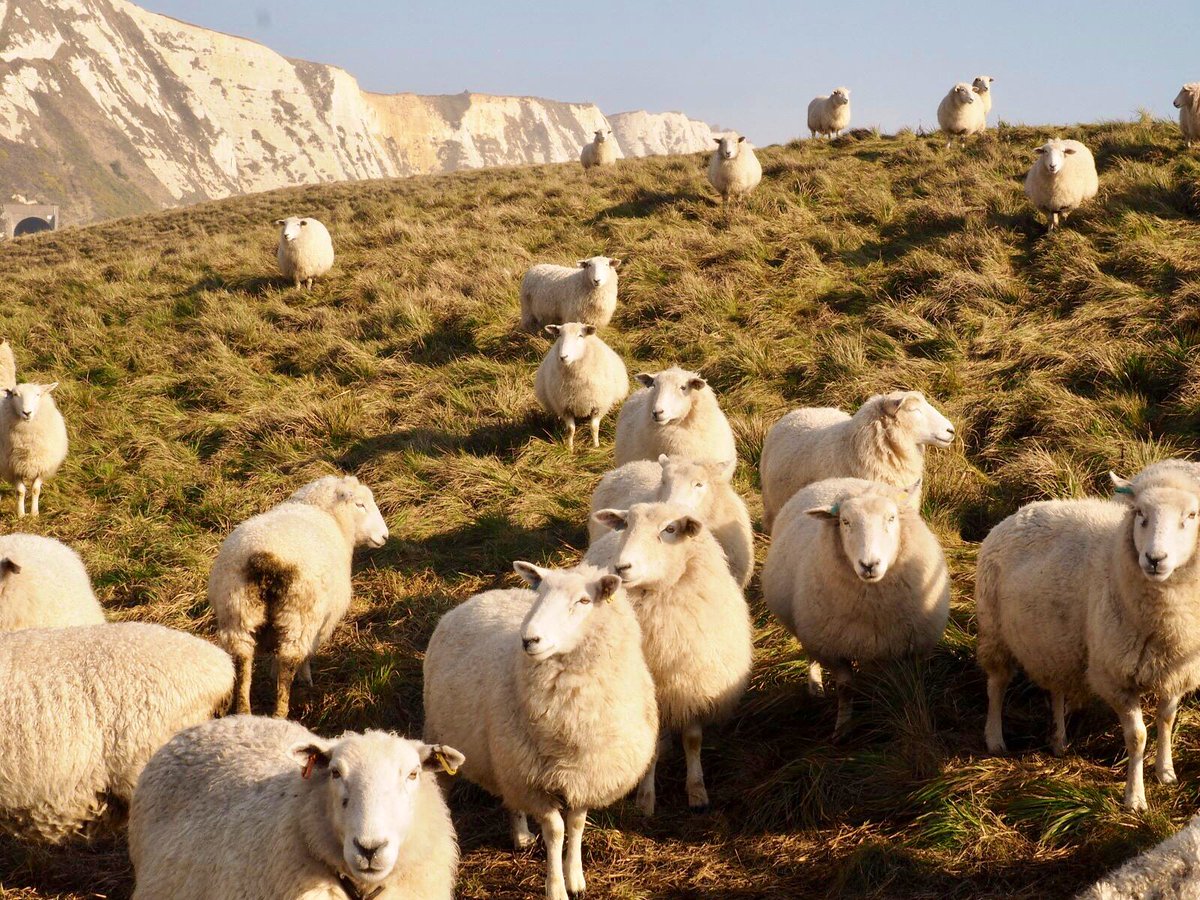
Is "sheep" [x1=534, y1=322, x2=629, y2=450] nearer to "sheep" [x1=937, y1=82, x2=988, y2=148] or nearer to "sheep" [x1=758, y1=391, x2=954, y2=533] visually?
"sheep" [x1=758, y1=391, x2=954, y2=533]

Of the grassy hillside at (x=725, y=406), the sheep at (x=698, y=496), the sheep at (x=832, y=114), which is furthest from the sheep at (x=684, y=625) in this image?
the sheep at (x=832, y=114)

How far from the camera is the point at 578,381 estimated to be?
9.58 m

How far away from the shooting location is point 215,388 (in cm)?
1129

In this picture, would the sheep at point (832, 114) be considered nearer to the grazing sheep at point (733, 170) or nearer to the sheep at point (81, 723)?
the grazing sheep at point (733, 170)

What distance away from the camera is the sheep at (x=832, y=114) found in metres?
20.4

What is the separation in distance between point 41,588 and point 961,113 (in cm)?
1705

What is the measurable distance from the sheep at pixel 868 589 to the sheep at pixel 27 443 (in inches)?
305

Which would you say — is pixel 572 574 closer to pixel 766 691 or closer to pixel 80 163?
pixel 766 691

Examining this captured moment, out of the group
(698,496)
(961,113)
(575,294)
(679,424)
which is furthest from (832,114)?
(698,496)

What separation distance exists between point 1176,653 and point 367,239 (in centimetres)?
1534

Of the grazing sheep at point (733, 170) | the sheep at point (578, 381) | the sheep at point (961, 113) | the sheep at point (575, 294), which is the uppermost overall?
the sheep at point (961, 113)

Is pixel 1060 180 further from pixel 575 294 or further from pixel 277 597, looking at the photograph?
pixel 277 597

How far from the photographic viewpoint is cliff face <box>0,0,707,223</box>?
282ft

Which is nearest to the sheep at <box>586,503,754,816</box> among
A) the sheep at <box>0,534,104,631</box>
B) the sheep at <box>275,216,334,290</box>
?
the sheep at <box>0,534,104,631</box>
